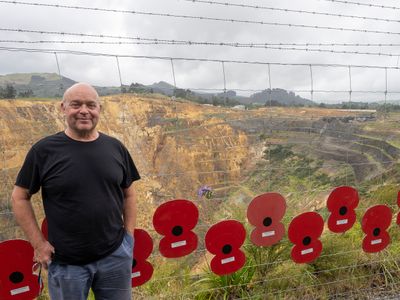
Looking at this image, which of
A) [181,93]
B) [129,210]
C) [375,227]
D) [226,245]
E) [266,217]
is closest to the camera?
[129,210]

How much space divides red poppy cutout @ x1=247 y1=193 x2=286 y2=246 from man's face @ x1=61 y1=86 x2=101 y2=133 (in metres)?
1.64

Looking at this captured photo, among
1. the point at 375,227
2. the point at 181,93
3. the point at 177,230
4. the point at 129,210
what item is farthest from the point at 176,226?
the point at 375,227

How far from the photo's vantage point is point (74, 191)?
1.96 metres

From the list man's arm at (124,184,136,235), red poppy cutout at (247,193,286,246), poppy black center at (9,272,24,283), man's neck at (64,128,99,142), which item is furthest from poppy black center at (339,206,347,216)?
poppy black center at (9,272,24,283)

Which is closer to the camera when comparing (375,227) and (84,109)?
(84,109)

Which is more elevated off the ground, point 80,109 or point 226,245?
point 80,109

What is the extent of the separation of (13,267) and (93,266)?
28.2 inches

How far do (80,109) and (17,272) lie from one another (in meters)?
1.21

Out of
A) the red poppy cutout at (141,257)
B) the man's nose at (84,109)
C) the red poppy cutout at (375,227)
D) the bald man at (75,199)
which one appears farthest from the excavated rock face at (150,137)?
the man's nose at (84,109)

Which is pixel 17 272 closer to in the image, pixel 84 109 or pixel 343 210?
pixel 84 109

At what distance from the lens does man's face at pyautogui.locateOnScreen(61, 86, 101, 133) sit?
2.00 metres

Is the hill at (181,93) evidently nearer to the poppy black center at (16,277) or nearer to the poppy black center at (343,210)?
the poppy black center at (343,210)

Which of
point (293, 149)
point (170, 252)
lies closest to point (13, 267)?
point (170, 252)

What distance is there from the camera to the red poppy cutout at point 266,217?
320 centimetres
